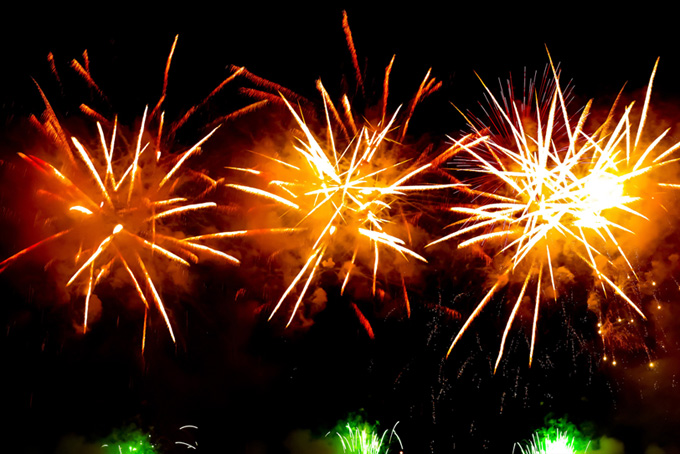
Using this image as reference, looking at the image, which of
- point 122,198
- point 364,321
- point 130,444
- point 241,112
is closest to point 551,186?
point 364,321

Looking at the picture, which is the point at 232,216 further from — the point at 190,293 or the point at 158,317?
the point at 158,317

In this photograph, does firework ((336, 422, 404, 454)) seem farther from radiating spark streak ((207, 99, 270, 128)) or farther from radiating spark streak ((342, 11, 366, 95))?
radiating spark streak ((342, 11, 366, 95))

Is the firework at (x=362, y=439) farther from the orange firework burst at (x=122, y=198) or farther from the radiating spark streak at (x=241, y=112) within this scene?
the radiating spark streak at (x=241, y=112)

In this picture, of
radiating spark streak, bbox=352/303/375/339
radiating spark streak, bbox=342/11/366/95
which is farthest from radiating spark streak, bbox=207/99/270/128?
radiating spark streak, bbox=352/303/375/339

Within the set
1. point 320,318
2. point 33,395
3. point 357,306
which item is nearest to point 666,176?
point 357,306

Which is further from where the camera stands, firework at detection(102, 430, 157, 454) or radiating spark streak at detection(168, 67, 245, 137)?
firework at detection(102, 430, 157, 454)

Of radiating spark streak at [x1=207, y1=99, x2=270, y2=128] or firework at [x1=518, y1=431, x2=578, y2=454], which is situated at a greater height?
radiating spark streak at [x1=207, y1=99, x2=270, y2=128]
